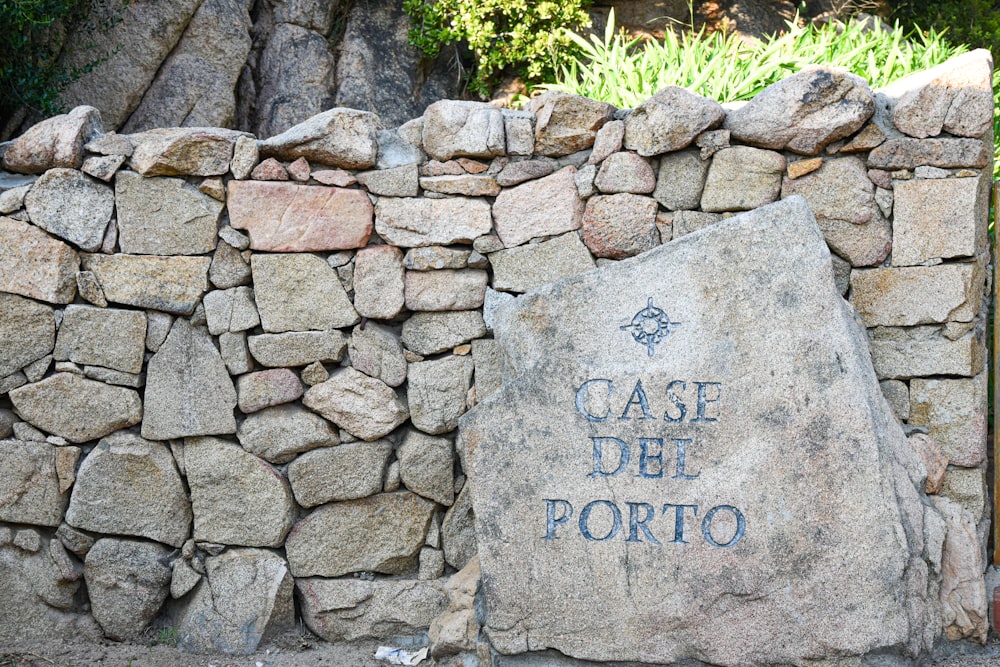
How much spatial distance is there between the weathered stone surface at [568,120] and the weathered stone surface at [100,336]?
171 centimetres

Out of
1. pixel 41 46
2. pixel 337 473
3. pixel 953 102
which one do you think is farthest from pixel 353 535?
pixel 41 46

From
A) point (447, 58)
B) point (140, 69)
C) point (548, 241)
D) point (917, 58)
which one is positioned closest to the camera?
point (548, 241)

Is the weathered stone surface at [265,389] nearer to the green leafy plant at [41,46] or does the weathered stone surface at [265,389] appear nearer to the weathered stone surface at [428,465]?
the weathered stone surface at [428,465]

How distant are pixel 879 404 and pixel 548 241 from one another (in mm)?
1308

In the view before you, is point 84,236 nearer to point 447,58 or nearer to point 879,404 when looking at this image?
point 447,58

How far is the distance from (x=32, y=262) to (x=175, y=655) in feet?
5.27

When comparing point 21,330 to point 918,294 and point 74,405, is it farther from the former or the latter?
point 918,294

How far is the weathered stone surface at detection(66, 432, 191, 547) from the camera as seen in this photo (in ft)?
11.8

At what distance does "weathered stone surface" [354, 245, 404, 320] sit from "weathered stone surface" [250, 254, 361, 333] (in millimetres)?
79

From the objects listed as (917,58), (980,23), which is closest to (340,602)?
(917,58)

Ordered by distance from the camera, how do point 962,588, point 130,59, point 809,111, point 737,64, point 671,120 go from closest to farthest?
point 962,588, point 809,111, point 671,120, point 737,64, point 130,59

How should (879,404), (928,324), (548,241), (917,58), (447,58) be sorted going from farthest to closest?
(447,58) → (917,58) → (548,241) → (928,324) → (879,404)

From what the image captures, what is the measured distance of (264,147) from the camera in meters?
3.58

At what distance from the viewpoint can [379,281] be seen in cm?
361
